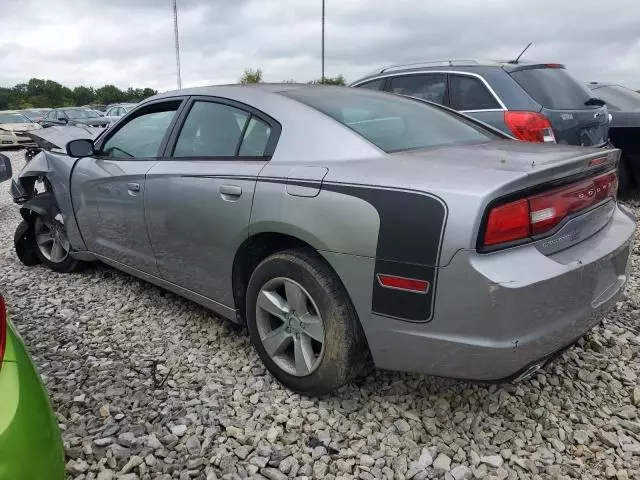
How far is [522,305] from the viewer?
5.88 feet

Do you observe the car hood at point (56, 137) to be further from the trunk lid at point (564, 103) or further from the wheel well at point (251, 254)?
the trunk lid at point (564, 103)

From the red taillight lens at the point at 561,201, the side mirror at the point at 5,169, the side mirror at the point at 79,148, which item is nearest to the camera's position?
the red taillight lens at the point at 561,201

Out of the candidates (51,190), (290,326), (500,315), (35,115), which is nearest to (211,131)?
(290,326)

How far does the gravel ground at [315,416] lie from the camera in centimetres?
209

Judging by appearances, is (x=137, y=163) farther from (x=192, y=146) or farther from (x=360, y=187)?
(x=360, y=187)

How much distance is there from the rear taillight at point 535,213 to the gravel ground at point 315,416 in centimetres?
92

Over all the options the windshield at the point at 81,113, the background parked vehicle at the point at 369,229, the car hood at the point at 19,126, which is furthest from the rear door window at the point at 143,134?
the windshield at the point at 81,113

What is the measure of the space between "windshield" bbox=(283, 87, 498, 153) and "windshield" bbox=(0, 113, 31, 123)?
21491 millimetres

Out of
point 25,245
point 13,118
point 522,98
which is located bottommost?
point 25,245

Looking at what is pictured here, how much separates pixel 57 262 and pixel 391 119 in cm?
319

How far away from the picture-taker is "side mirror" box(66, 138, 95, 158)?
3.55m

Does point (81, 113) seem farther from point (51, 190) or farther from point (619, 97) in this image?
point (619, 97)

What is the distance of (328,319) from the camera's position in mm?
2195

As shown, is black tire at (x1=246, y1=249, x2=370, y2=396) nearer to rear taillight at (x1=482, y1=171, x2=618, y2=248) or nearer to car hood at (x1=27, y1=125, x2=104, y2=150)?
rear taillight at (x1=482, y1=171, x2=618, y2=248)
